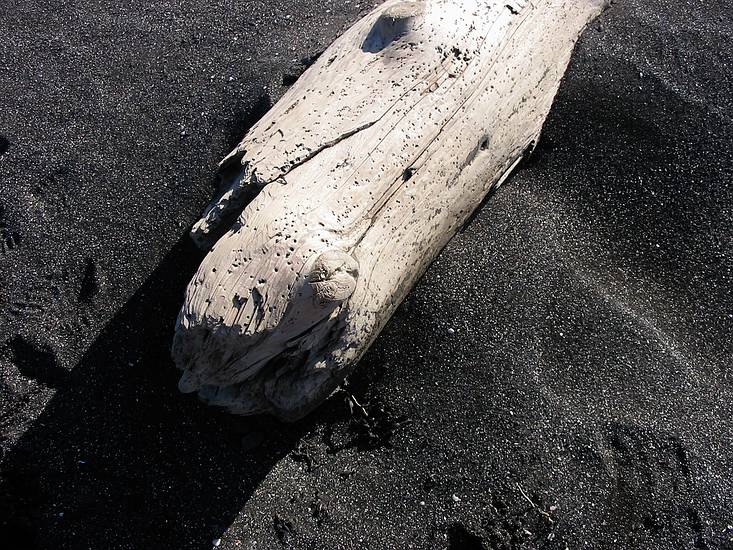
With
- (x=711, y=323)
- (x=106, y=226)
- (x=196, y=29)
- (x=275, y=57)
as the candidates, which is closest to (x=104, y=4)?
(x=196, y=29)

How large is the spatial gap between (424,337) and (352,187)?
31.6 inches

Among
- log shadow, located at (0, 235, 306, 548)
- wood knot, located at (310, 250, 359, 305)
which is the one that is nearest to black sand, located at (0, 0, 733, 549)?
log shadow, located at (0, 235, 306, 548)

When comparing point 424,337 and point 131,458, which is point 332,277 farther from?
point 131,458

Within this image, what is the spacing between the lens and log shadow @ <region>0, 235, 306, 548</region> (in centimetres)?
229

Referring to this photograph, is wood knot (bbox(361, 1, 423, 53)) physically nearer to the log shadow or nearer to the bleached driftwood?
the bleached driftwood

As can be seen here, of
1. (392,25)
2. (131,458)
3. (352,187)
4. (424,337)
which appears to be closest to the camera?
(352,187)

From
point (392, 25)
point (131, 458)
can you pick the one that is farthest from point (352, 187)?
point (131, 458)

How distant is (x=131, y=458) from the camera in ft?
7.75

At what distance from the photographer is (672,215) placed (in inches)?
104

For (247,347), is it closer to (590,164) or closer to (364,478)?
(364,478)

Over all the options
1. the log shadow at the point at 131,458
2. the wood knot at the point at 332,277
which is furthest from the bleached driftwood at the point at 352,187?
the log shadow at the point at 131,458

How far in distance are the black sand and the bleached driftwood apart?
12.4 inches

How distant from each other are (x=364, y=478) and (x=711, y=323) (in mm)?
1630

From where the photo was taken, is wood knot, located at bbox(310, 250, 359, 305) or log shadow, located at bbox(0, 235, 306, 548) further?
log shadow, located at bbox(0, 235, 306, 548)
